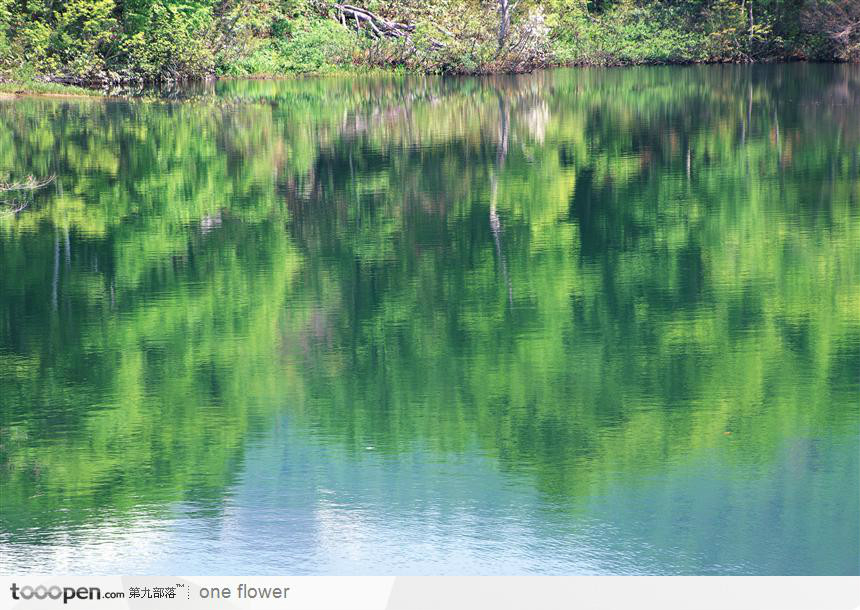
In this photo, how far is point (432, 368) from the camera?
7574 mm

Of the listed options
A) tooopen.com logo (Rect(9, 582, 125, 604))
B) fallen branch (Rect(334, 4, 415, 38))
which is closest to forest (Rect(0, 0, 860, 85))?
fallen branch (Rect(334, 4, 415, 38))

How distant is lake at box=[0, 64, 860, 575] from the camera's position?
5340mm

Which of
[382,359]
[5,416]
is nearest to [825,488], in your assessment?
[382,359]

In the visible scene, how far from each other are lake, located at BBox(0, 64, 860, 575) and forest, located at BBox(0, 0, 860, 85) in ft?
45.8

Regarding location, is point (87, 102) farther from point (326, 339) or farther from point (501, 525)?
point (501, 525)

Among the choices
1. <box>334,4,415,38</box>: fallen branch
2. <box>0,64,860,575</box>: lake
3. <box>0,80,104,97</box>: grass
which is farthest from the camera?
<box>334,4,415,38</box>: fallen branch

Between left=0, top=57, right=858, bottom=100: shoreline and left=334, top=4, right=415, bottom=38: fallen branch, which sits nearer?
left=0, top=57, right=858, bottom=100: shoreline

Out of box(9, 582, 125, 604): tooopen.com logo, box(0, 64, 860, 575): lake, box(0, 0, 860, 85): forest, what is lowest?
box(9, 582, 125, 604): tooopen.com logo

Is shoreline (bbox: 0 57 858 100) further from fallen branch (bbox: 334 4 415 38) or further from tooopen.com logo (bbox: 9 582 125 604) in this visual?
tooopen.com logo (bbox: 9 582 125 604)

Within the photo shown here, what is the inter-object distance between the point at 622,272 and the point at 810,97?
18430mm

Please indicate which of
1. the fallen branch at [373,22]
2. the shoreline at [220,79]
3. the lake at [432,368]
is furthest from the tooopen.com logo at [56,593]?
the fallen branch at [373,22]

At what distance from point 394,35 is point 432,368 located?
Result: 31931 millimetres

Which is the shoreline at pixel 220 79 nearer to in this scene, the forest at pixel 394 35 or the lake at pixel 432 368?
the forest at pixel 394 35

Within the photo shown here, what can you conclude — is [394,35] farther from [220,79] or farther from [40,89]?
[40,89]
